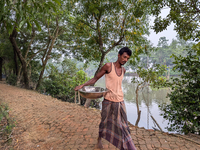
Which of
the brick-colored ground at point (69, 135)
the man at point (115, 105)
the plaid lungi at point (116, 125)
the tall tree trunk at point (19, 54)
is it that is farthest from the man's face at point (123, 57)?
the tall tree trunk at point (19, 54)

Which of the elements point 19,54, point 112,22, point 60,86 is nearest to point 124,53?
point 112,22

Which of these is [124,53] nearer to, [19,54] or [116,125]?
[116,125]

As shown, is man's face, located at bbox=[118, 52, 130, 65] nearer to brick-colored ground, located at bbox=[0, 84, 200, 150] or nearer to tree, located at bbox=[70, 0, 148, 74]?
brick-colored ground, located at bbox=[0, 84, 200, 150]

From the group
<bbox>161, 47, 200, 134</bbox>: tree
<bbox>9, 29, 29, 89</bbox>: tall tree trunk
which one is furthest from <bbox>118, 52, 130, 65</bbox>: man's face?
<bbox>9, 29, 29, 89</bbox>: tall tree trunk

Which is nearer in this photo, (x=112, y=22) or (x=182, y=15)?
(x=182, y=15)

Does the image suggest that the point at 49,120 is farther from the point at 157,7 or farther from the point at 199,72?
the point at 157,7

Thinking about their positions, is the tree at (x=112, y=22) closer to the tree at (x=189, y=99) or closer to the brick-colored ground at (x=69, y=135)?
the tree at (x=189, y=99)

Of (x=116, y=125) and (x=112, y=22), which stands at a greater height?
(x=112, y=22)

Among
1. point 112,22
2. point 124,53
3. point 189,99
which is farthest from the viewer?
point 112,22

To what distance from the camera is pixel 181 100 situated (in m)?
3.27

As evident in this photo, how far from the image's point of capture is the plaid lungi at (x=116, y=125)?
1.96m

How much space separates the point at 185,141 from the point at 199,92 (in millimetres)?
1102

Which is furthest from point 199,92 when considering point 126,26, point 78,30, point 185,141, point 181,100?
point 78,30

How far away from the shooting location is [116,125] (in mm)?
2020
